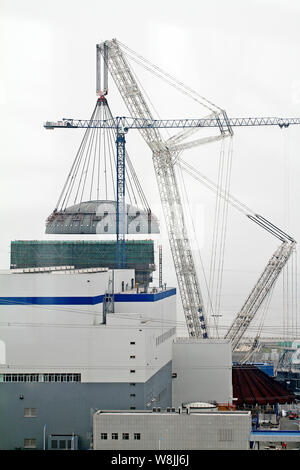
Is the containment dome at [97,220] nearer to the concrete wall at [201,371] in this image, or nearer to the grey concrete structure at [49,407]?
the concrete wall at [201,371]

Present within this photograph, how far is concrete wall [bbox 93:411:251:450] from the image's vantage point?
17.9ft

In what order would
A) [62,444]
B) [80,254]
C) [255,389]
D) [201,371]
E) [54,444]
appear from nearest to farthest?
1. [62,444]
2. [54,444]
3. [255,389]
4. [201,371]
5. [80,254]

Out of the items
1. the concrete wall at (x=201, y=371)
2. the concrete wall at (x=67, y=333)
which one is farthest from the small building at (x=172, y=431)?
the concrete wall at (x=201, y=371)

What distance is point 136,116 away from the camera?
1018 cm

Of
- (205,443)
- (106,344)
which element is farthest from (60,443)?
(205,443)

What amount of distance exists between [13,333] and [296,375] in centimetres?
782

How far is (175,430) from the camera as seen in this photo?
5508 mm

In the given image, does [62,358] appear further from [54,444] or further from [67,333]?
[54,444]

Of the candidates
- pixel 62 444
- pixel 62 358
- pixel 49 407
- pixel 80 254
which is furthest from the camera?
pixel 80 254

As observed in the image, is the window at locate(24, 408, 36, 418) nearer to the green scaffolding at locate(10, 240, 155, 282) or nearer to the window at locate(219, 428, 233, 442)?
the window at locate(219, 428, 233, 442)

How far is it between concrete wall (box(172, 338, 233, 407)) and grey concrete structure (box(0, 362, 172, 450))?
245cm

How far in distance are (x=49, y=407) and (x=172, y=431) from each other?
65.8 inches

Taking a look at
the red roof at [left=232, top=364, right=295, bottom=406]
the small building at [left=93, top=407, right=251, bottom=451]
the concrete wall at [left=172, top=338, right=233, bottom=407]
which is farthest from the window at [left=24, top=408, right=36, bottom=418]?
the red roof at [left=232, top=364, right=295, bottom=406]

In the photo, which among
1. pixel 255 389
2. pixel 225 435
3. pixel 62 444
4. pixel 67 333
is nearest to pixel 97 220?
pixel 255 389
